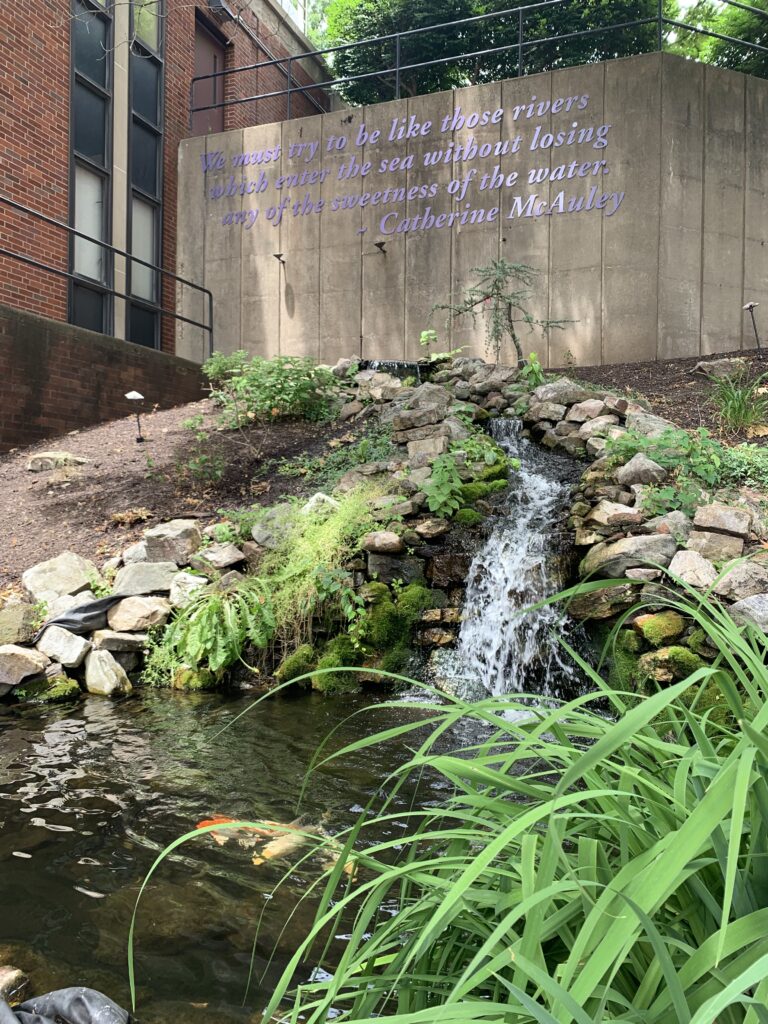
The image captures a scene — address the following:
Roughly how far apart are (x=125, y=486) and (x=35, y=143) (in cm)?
628

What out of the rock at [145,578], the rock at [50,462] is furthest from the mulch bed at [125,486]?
the rock at [145,578]

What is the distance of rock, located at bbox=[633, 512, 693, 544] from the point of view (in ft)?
18.3

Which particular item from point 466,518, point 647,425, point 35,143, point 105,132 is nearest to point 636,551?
point 466,518

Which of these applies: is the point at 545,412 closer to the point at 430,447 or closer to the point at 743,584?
the point at 430,447

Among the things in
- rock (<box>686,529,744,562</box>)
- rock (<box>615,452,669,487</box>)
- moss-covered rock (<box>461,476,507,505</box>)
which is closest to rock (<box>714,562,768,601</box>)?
rock (<box>686,529,744,562</box>)

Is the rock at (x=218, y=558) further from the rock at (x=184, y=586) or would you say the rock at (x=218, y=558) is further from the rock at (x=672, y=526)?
the rock at (x=672, y=526)

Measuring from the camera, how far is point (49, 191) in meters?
11.4

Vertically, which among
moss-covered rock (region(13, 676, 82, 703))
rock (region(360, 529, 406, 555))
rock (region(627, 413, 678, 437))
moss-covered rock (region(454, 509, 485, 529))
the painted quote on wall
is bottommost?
moss-covered rock (region(13, 676, 82, 703))

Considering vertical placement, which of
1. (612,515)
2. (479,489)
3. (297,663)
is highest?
(479,489)

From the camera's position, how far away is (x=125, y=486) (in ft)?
27.0

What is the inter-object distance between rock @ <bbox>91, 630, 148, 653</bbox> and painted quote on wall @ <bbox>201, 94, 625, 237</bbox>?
29.1 feet

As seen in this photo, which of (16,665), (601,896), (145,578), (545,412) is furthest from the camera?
(545,412)

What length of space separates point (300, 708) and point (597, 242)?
29.5 ft

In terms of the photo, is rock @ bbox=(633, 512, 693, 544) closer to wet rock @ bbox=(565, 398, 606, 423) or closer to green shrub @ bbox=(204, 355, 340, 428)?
wet rock @ bbox=(565, 398, 606, 423)
